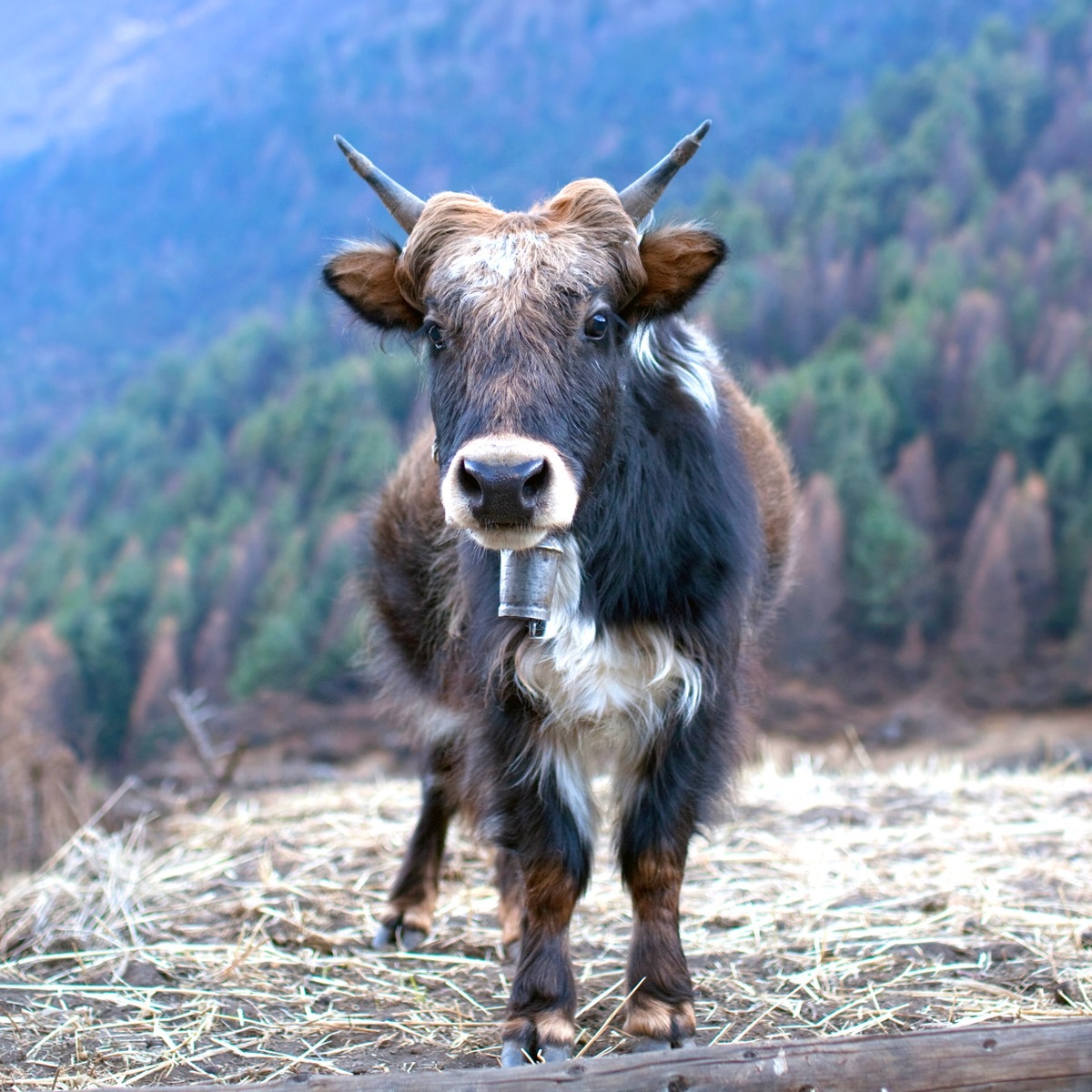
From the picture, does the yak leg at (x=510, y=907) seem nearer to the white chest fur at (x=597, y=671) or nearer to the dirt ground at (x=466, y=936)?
the dirt ground at (x=466, y=936)

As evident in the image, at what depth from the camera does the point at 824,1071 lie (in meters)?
2.68

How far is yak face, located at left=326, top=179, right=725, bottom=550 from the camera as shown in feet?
9.87

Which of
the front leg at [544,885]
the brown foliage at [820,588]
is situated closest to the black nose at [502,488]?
the front leg at [544,885]

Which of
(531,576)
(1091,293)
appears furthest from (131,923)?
(1091,293)

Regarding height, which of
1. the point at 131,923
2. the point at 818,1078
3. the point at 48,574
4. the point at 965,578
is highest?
the point at 818,1078

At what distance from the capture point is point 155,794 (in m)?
8.19

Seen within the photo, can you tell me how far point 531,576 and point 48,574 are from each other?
76.4ft

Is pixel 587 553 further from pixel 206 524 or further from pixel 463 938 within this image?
pixel 206 524

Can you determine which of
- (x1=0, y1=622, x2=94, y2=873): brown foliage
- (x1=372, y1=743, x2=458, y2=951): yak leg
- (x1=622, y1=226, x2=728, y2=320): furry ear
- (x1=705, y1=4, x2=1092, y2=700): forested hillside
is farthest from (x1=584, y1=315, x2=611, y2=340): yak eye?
(x1=705, y1=4, x2=1092, y2=700): forested hillside

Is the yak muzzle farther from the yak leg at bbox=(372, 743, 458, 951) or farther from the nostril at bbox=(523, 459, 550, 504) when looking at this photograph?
the yak leg at bbox=(372, 743, 458, 951)

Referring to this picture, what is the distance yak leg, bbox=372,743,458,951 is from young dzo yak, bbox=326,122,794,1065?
990 millimetres

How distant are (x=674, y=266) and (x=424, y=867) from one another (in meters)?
Answer: 2.73

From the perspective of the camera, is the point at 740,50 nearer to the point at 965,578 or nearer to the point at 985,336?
the point at 985,336

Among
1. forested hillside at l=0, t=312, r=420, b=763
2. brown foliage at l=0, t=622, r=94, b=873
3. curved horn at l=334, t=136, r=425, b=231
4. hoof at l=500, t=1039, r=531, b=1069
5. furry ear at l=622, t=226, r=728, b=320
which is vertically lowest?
forested hillside at l=0, t=312, r=420, b=763
